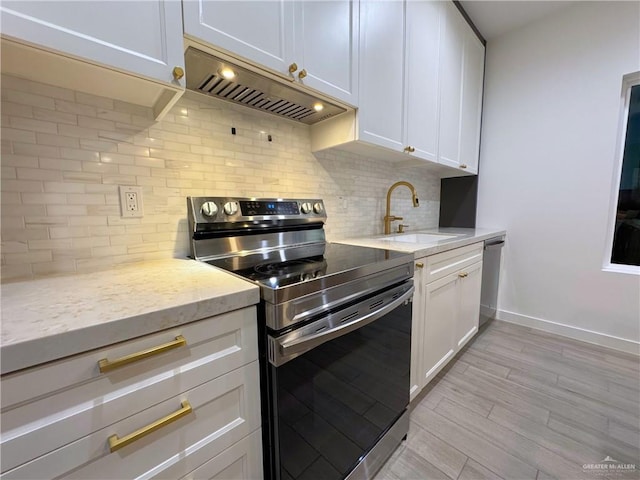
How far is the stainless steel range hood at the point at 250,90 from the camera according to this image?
0.98m

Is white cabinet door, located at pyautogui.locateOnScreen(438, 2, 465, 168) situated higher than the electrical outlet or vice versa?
white cabinet door, located at pyautogui.locateOnScreen(438, 2, 465, 168)

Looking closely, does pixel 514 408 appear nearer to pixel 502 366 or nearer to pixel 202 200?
pixel 502 366

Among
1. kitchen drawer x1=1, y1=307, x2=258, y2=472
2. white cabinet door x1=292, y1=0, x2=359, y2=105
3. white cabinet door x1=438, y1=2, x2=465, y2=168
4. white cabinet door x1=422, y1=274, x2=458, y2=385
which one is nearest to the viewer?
kitchen drawer x1=1, y1=307, x2=258, y2=472

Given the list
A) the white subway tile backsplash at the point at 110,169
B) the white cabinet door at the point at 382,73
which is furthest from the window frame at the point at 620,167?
the white subway tile backsplash at the point at 110,169

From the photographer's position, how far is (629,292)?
205 cm

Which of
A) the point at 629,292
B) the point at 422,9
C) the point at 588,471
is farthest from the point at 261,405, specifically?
the point at 629,292

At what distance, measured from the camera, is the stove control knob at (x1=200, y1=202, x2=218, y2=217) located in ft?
3.65

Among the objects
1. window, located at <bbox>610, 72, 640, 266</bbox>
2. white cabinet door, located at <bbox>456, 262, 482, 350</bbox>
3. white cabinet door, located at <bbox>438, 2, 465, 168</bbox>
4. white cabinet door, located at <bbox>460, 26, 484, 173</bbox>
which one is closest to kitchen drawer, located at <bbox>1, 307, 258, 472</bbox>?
white cabinet door, located at <bbox>456, 262, 482, 350</bbox>

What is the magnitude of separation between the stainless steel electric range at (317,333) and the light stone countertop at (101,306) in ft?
0.45

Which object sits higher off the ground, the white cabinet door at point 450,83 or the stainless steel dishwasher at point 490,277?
the white cabinet door at point 450,83

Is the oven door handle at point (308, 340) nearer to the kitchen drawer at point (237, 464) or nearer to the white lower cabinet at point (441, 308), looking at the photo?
the kitchen drawer at point (237, 464)

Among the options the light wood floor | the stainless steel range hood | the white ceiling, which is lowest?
the light wood floor

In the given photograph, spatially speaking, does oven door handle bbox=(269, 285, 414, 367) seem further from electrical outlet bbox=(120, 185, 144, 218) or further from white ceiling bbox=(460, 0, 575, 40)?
white ceiling bbox=(460, 0, 575, 40)

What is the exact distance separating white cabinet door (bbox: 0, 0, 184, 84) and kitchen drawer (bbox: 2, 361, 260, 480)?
33.9 inches
